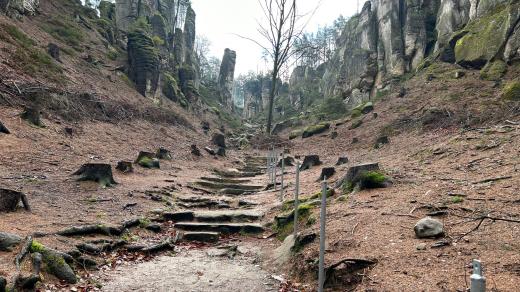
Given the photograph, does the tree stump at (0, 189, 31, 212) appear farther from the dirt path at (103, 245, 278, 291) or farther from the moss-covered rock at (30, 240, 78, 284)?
the dirt path at (103, 245, 278, 291)

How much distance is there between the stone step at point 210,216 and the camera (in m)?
9.40

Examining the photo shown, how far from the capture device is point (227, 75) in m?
74.5

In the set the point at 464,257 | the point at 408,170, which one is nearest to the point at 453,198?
the point at 464,257

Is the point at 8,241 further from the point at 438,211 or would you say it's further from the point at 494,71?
the point at 494,71

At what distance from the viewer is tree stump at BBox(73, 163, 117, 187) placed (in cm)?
1029

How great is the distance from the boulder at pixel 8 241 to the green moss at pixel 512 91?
→ 15999 mm

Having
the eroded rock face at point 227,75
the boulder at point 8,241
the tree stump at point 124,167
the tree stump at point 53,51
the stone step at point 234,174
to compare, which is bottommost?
the boulder at point 8,241

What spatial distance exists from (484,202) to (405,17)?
35794mm

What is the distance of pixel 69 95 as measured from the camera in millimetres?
17219

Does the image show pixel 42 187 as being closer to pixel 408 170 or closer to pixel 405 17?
pixel 408 170

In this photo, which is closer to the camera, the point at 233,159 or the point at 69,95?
the point at 69,95

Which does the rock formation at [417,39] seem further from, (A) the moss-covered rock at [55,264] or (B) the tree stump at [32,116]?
(B) the tree stump at [32,116]

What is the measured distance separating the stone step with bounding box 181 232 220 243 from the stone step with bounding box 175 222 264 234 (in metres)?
0.46

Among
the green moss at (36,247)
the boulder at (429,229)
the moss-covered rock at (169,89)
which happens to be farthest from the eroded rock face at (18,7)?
the boulder at (429,229)
